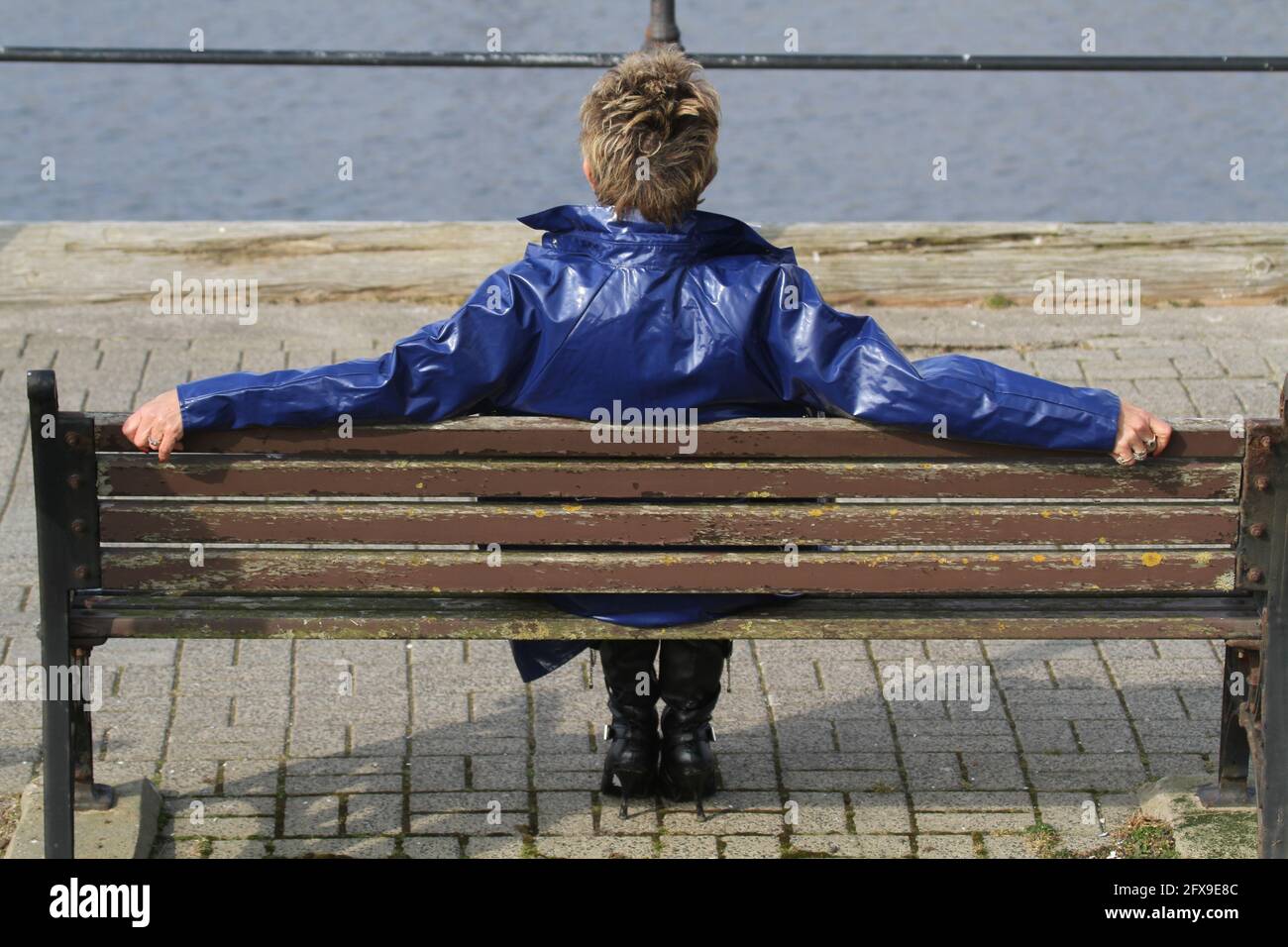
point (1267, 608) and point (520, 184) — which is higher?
point (520, 184)

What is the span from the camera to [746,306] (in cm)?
318

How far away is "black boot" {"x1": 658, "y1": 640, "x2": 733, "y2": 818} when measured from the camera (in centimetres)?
360

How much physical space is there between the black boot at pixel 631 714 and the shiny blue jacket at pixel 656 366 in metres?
0.38

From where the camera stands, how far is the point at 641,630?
3.26 m

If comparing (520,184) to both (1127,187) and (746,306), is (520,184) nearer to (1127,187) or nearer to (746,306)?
(1127,187)

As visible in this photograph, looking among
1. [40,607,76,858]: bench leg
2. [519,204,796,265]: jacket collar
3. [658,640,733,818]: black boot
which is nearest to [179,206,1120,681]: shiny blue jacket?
[519,204,796,265]: jacket collar

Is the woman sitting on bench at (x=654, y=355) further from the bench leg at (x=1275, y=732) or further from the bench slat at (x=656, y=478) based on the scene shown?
the bench leg at (x=1275, y=732)

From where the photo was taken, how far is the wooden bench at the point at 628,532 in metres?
3.10

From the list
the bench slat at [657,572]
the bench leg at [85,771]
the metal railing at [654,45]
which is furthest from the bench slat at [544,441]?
the metal railing at [654,45]

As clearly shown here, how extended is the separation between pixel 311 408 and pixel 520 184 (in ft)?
28.8

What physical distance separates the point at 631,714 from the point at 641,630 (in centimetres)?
45

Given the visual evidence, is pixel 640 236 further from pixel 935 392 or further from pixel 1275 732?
pixel 1275 732

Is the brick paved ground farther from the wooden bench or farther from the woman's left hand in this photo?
the woman's left hand
